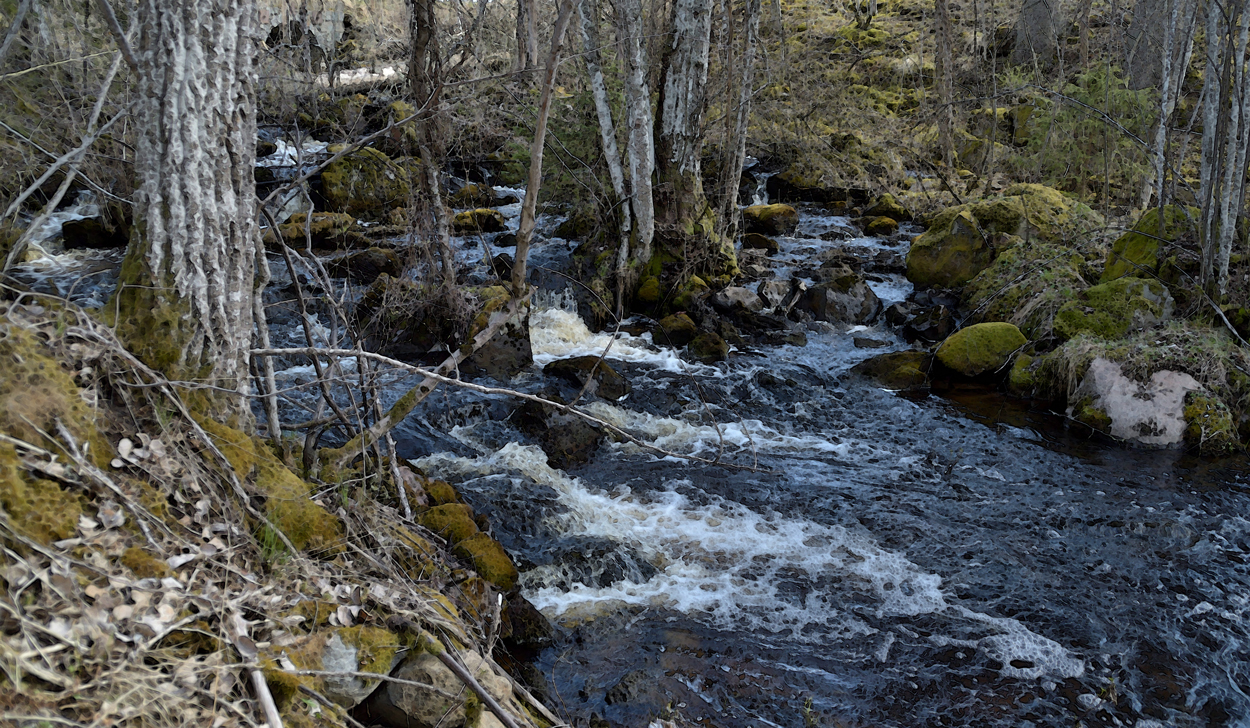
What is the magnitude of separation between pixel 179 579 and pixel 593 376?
640 centimetres

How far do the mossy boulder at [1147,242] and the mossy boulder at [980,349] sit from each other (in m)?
1.72

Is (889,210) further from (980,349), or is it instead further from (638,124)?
(638,124)

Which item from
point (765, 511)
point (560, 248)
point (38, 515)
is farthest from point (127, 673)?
point (560, 248)

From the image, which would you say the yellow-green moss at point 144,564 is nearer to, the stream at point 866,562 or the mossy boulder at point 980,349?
the stream at point 866,562

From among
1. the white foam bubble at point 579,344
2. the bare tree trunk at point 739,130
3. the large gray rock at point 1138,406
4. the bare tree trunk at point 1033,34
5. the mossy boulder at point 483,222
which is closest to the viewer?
the large gray rock at point 1138,406

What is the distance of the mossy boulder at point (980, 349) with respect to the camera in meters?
8.70

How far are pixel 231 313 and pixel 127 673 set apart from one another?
1.50 meters

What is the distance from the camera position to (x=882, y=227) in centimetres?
1548

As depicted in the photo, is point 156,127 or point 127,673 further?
point 156,127

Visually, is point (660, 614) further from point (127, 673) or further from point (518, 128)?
point (518, 128)

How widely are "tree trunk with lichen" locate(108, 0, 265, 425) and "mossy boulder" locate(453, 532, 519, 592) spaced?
1873 millimetres

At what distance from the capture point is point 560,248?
13414mm

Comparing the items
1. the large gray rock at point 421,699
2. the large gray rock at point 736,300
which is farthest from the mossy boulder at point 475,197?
the large gray rock at point 421,699

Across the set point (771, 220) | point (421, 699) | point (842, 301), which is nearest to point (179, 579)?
point (421, 699)
